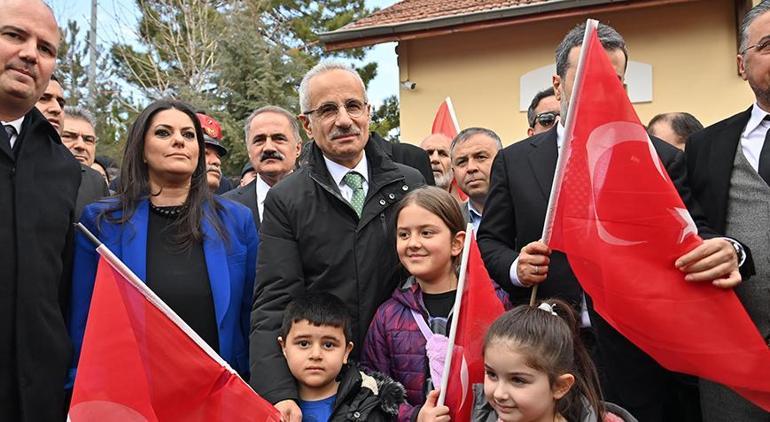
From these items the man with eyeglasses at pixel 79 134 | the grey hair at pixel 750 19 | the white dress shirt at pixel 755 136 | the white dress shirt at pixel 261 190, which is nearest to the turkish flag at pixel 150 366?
the white dress shirt at pixel 755 136

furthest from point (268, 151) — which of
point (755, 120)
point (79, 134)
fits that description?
point (755, 120)

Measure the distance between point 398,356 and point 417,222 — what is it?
2.00 feet

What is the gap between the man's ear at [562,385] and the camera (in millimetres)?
2871

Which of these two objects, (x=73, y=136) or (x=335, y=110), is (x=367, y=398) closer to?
(x=335, y=110)

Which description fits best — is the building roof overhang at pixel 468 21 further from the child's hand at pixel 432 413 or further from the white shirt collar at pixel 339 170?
the child's hand at pixel 432 413

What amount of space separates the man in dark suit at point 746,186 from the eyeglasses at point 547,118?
2.16 metres

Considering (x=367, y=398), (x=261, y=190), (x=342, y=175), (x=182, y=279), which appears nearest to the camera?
(x=367, y=398)

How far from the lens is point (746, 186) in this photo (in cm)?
303

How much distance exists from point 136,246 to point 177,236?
0.19 meters

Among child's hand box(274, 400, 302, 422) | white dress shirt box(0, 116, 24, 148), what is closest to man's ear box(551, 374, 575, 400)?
child's hand box(274, 400, 302, 422)

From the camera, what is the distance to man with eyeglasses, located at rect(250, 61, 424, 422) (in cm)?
330

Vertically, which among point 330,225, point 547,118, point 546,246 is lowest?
point 546,246

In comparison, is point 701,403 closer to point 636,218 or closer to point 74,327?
point 636,218

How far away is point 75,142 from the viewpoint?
Answer: 5.77 metres
